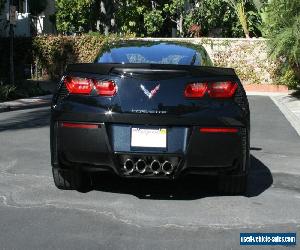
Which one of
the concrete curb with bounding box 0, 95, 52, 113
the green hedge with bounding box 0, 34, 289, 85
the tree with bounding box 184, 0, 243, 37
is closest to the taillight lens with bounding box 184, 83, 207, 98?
the concrete curb with bounding box 0, 95, 52, 113

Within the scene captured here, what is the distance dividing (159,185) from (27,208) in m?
1.48

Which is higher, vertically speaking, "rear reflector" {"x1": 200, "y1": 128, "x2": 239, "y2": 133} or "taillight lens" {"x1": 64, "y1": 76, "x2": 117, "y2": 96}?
"taillight lens" {"x1": 64, "y1": 76, "x2": 117, "y2": 96}

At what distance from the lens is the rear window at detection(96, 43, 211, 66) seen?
222 inches

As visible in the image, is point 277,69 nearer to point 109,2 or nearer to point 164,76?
point 109,2

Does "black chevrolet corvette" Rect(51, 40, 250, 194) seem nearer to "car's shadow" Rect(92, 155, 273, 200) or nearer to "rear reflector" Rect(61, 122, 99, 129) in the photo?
"rear reflector" Rect(61, 122, 99, 129)

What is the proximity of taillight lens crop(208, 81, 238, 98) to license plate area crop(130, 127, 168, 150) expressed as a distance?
0.55 meters

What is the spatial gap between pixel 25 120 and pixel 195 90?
7.27m

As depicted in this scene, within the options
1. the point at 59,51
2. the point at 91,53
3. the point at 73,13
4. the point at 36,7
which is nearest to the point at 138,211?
the point at 91,53

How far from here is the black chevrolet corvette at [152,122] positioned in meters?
4.82

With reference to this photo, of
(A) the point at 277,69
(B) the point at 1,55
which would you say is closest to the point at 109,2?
(B) the point at 1,55

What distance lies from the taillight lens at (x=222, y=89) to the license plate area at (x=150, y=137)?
1.82 ft

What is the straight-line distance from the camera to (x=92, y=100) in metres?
4.95

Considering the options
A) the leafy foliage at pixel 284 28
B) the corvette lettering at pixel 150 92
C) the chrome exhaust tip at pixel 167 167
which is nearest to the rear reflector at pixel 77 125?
the corvette lettering at pixel 150 92

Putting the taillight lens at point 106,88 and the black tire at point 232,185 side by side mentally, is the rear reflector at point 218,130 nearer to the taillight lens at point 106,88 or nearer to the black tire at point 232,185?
the black tire at point 232,185
